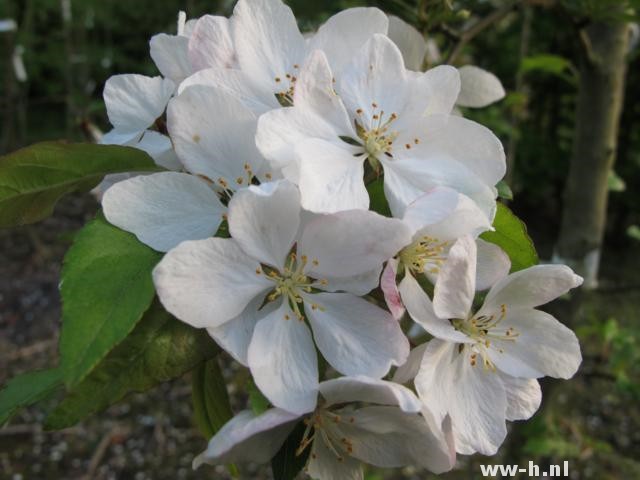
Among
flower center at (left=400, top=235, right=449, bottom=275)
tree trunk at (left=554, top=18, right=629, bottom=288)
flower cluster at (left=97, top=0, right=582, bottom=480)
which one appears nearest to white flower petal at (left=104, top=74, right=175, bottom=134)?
flower cluster at (left=97, top=0, right=582, bottom=480)

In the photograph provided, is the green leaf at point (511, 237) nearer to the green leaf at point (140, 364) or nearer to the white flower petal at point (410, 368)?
the white flower petal at point (410, 368)

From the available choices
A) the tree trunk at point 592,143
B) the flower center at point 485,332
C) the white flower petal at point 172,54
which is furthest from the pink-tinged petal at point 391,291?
the tree trunk at point 592,143

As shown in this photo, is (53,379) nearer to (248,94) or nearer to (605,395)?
(248,94)

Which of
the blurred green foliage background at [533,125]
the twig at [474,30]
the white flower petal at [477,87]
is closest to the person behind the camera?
the white flower petal at [477,87]

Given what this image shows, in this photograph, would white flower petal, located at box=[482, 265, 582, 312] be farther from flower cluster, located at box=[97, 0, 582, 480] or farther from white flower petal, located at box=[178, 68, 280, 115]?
white flower petal, located at box=[178, 68, 280, 115]

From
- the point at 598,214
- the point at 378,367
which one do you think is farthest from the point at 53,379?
the point at 598,214

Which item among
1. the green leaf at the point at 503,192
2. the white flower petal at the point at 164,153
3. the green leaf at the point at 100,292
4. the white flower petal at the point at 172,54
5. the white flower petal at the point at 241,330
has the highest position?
the white flower petal at the point at 172,54
